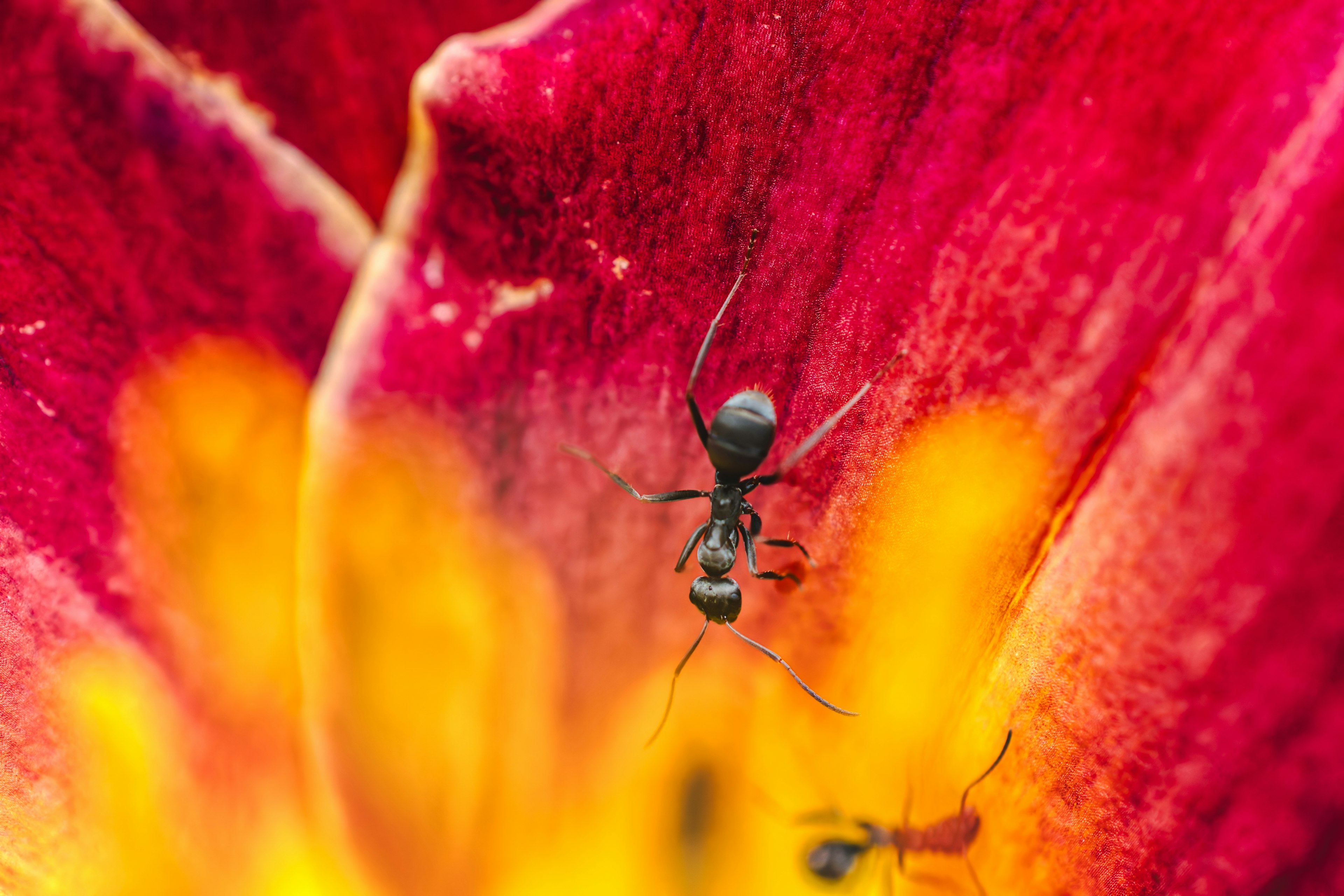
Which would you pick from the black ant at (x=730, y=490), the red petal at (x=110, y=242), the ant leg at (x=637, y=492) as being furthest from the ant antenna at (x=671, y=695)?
the red petal at (x=110, y=242)

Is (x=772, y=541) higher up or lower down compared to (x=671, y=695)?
higher up

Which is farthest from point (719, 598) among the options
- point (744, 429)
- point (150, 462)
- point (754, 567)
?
point (150, 462)

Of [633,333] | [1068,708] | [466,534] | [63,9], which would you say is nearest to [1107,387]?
[1068,708]

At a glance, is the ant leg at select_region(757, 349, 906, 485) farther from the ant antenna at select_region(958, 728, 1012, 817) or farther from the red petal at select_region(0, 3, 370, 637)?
the red petal at select_region(0, 3, 370, 637)

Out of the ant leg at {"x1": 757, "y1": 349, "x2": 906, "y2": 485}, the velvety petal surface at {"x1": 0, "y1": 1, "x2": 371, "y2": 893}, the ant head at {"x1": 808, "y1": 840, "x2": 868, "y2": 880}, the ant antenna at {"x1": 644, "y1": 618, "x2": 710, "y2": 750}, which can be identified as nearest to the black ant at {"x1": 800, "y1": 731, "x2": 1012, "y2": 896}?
the ant head at {"x1": 808, "y1": 840, "x2": 868, "y2": 880}

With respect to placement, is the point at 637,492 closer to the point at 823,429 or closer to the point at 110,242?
the point at 823,429

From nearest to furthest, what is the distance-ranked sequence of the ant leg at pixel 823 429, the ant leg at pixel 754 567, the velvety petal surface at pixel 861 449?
1. the velvety petal surface at pixel 861 449
2. the ant leg at pixel 823 429
3. the ant leg at pixel 754 567

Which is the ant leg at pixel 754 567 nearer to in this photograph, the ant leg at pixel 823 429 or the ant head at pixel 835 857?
the ant leg at pixel 823 429
